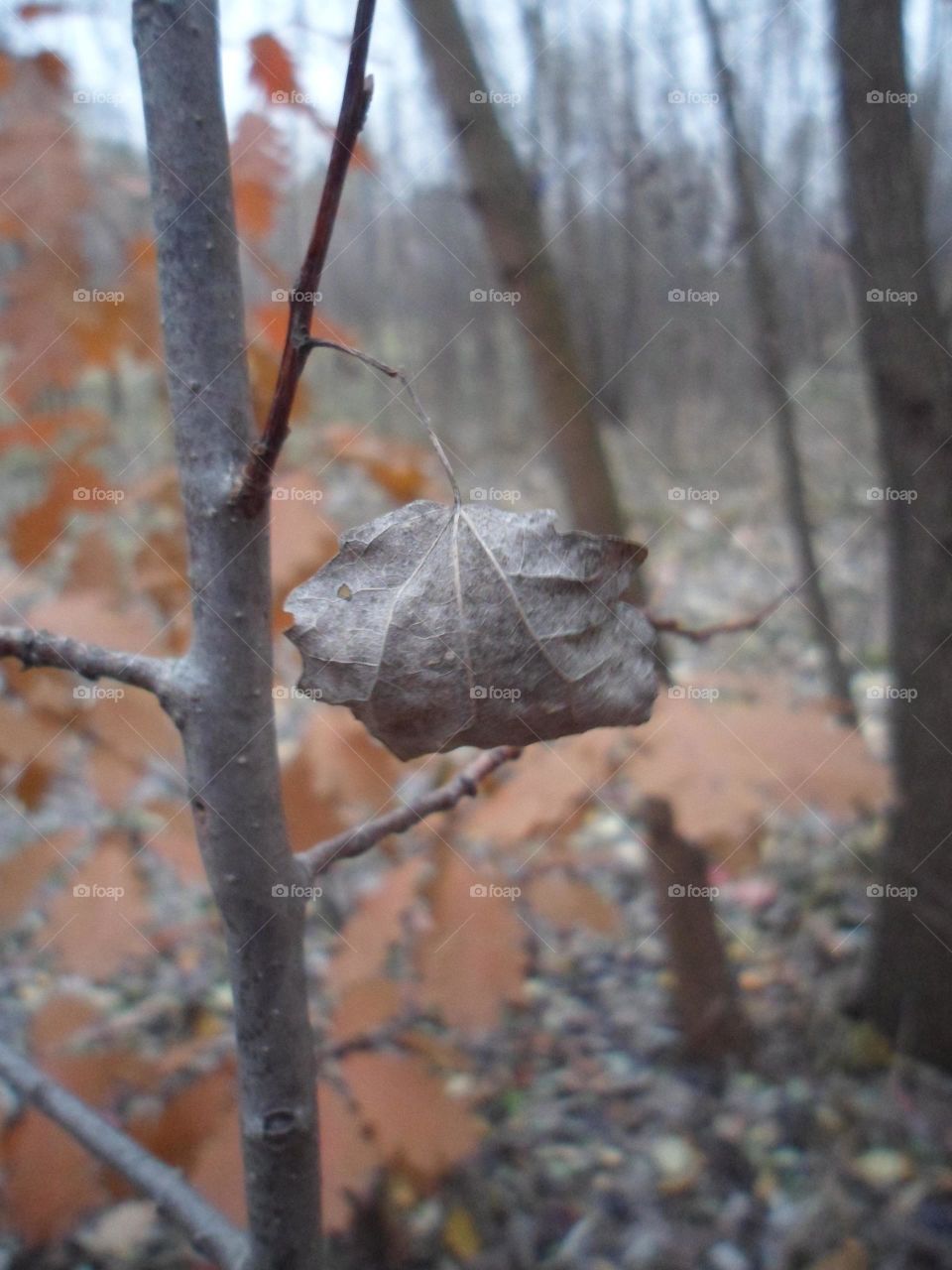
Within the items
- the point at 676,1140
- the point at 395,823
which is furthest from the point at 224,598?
the point at 676,1140

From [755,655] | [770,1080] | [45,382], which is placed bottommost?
[770,1080]

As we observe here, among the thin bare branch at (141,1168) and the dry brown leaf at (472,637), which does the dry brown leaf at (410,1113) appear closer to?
the thin bare branch at (141,1168)

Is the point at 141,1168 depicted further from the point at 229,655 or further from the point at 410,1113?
the point at 410,1113

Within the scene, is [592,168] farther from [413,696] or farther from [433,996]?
[413,696]

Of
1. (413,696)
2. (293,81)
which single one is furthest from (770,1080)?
(293,81)

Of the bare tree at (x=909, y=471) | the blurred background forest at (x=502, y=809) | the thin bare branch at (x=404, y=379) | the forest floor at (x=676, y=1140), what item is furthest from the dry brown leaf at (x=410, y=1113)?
the thin bare branch at (x=404, y=379)

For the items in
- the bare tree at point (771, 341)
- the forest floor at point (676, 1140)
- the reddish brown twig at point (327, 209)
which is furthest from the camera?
the bare tree at point (771, 341)
